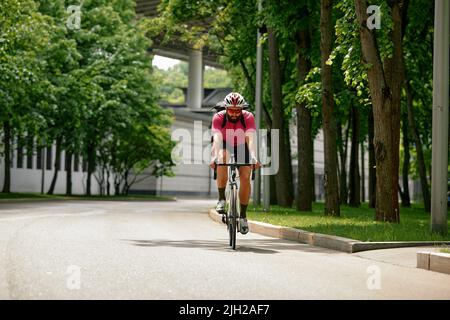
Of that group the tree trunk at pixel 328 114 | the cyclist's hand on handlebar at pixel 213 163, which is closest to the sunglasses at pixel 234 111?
the cyclist's hand on handlebar at pixel 213 163

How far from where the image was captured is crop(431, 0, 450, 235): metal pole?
1298cm

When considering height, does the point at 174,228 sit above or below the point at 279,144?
below

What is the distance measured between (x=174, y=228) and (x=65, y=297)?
34.3ft

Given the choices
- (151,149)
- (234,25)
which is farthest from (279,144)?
(151,149)

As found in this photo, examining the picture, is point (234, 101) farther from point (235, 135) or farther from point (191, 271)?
point (191, 271)

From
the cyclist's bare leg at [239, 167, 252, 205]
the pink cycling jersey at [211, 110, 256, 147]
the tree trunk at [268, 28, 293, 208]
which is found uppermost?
the tree trunk at [268, 28, 293, 208]

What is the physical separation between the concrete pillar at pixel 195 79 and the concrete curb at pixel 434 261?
6343 cm

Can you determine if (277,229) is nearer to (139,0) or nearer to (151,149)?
(151,149)

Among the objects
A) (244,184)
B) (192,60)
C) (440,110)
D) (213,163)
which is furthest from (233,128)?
(192,60)

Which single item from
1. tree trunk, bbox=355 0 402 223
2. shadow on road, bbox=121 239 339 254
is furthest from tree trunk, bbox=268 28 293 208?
shadow on road, bbox=121 239 339 254

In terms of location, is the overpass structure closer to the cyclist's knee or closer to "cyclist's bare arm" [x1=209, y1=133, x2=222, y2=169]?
the cyclist's knee

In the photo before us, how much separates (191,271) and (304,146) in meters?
15.5

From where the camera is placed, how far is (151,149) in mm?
54031

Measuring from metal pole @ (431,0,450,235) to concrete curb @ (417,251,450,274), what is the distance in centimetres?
316
